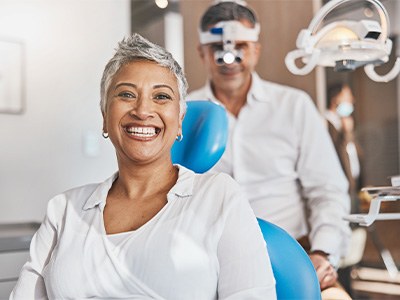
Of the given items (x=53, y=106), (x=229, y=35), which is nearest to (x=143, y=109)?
(x=229, y=35)

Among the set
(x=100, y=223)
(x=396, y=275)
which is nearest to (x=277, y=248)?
(x=100, y=223)

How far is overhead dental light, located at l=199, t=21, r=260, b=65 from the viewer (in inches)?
75.9

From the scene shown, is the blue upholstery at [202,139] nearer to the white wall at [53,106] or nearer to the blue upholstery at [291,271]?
the blue upholstery at [291,271]

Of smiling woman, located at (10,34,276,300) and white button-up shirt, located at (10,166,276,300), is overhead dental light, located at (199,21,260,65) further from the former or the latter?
white button-up shirt, located at (10,166,276,300)

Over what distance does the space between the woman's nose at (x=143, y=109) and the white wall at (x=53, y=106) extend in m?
1.50

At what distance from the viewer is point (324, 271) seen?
1718 mm

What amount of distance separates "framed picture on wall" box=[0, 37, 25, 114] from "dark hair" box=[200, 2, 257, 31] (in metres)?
1.02

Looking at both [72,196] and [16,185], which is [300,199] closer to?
[72,196]

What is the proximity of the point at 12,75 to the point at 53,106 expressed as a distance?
0.77 feet

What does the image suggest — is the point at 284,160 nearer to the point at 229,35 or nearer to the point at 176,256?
the point at 229,35

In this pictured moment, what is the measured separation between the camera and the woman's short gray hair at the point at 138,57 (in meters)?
1.29

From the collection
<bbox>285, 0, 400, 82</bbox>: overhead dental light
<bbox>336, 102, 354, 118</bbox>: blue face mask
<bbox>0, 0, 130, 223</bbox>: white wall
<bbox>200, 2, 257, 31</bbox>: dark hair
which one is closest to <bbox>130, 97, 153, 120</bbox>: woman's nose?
<bbox>285, 0, 400, 82</bbox>: overhead dental light

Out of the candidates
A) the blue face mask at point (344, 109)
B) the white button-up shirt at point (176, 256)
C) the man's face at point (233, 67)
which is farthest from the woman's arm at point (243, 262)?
the blue face mask at point (344, 109)

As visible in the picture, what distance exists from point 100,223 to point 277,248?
0.40m
